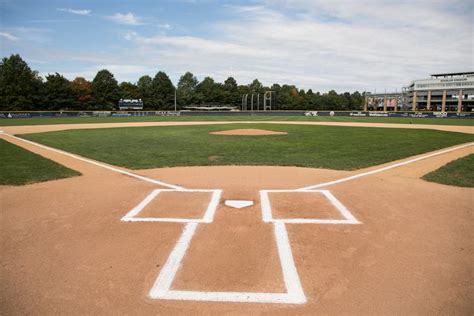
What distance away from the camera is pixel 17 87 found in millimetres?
64250

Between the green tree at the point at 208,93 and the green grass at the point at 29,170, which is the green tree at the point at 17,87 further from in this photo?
the green grass at the point at 29,170

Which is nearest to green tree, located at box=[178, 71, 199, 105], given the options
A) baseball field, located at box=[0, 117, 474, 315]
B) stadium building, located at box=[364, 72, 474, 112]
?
stadium building, located at box=[364, 72, 474, 112]

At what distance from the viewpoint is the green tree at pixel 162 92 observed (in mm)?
85312

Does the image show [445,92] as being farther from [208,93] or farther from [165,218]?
[165,218]

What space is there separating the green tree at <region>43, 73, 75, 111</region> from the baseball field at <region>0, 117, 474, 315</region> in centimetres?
7005

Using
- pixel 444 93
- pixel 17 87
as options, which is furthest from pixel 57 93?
pixel 444 93

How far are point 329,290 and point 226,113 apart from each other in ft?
199

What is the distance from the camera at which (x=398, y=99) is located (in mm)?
115562

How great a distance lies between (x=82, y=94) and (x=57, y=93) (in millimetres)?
8494

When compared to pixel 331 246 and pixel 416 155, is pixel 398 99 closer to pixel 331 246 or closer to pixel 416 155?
pixel 416 155

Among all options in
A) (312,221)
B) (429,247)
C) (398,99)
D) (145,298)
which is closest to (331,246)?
(312,221)

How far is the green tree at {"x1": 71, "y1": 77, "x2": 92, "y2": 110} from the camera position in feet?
246

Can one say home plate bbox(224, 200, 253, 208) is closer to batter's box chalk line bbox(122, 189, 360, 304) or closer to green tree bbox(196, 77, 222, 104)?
batter's box chalk line bbox(122, 189, 360, 304)

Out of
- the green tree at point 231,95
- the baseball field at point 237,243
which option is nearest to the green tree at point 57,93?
the green tree at point 231,95
